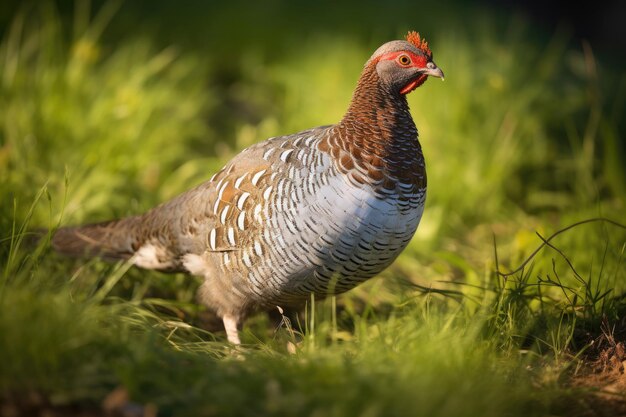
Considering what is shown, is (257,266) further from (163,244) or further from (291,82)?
(291,82)

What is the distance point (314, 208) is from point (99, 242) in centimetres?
147

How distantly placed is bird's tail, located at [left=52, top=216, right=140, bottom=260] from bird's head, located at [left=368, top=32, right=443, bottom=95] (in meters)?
1.64

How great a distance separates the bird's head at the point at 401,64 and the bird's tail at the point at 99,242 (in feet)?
5.39

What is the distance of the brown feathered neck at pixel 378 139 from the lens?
10.8 ft

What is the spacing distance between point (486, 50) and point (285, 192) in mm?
3759

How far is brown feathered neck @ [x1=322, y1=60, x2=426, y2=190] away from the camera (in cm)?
328

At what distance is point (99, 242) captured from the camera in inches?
159

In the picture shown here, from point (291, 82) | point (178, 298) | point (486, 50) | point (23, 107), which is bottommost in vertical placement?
point (178, 298)

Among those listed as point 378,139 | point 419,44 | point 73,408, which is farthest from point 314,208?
point 73,408

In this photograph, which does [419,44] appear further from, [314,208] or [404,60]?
[314,208]

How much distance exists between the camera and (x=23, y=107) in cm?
531

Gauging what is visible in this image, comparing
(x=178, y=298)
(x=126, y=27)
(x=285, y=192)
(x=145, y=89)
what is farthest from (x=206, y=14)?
(x=285, y=192)

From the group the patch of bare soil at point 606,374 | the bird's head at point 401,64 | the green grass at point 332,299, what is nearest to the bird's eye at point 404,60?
the bird's head at point 401,64

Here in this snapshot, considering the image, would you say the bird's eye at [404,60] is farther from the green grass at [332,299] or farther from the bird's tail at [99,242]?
the bird's tail at [99,242]
